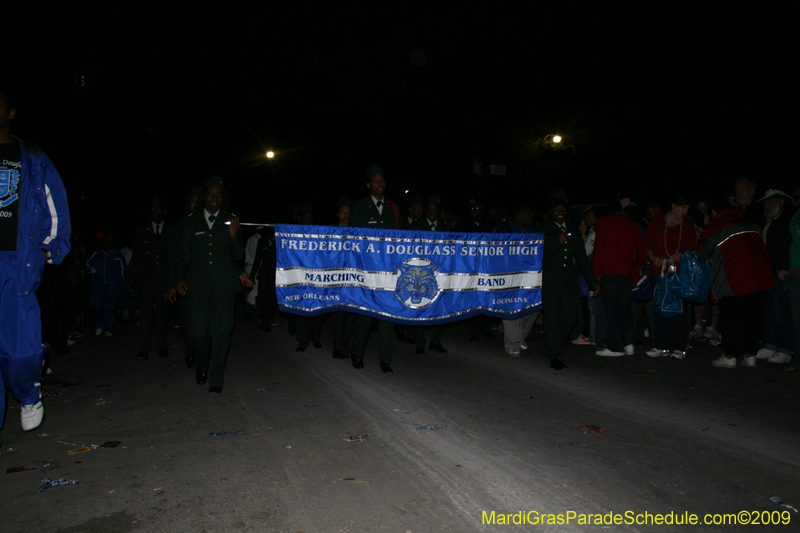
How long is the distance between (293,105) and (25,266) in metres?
24.1

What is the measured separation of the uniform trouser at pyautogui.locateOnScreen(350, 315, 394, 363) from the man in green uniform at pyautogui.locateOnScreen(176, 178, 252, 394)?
1.70m

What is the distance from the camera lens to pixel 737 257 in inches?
296

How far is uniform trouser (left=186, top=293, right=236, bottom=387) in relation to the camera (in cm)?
634

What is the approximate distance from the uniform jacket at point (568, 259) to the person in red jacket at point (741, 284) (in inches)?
67.4

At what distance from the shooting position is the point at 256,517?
335 centimetres

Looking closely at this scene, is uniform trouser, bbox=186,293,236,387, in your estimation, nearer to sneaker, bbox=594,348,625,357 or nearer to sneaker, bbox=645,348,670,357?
sneaker, bbox=594,348,625,357

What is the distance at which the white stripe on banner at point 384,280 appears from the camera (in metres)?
7.10

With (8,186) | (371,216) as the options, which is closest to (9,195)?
(8,186)

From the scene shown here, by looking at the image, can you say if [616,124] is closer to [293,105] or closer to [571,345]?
[571,345]

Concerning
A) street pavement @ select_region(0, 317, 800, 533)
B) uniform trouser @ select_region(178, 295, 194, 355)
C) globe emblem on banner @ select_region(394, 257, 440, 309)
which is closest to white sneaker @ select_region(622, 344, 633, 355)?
street pavement @ select_region(0, 317, 800, 533)

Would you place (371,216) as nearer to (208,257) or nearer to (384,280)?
(384,280)

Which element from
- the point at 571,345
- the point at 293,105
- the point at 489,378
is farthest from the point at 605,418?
the point at 293,105

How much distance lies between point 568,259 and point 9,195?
6.15m

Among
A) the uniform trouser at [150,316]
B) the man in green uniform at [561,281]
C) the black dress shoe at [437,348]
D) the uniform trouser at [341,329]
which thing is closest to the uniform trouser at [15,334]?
the uniform trouser at [150,316]
